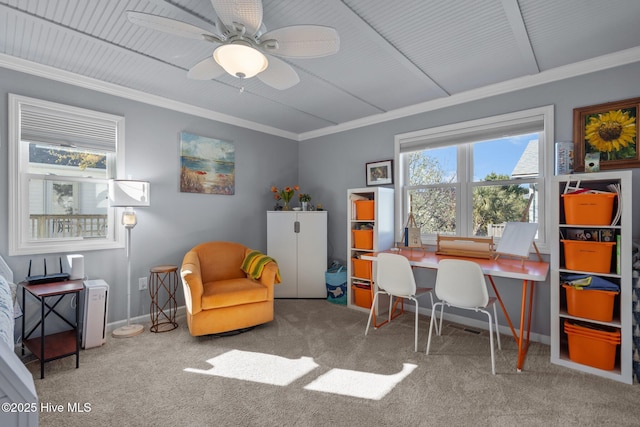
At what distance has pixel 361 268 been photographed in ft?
13.0

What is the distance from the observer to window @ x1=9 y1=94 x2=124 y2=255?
8.89 feet

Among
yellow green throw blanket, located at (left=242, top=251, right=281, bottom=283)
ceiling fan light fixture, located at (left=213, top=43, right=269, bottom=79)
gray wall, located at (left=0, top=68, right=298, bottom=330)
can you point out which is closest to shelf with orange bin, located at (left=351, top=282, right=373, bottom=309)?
yellow green throw blanket, located at (left=242, top=251, right=281, bottom=283)

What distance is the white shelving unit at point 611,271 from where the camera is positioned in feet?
7.24

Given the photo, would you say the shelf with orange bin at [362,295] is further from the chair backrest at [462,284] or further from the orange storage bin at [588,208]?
the orange storage bin at [588,208]

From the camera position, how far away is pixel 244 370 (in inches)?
95.0

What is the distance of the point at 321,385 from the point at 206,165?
9.53 ft

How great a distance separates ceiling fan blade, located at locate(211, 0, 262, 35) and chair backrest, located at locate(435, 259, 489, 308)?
2.17 m

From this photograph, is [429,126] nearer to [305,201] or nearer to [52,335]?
[305,201]

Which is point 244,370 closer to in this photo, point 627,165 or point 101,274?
point 101,274

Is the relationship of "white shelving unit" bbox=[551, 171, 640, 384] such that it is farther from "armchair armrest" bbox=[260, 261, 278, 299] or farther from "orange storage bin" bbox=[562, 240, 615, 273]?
"armchair armrest" bbox=[260, 261, 278, 299]

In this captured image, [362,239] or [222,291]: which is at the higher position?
[362,239]

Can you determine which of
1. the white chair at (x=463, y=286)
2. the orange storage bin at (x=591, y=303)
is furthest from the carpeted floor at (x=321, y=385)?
the orange storage bin at (x=591, y=303)

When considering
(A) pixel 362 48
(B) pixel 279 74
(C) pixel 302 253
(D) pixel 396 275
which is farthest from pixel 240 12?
(C) pixel 302 253

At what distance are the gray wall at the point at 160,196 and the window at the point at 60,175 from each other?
7 centimetres
